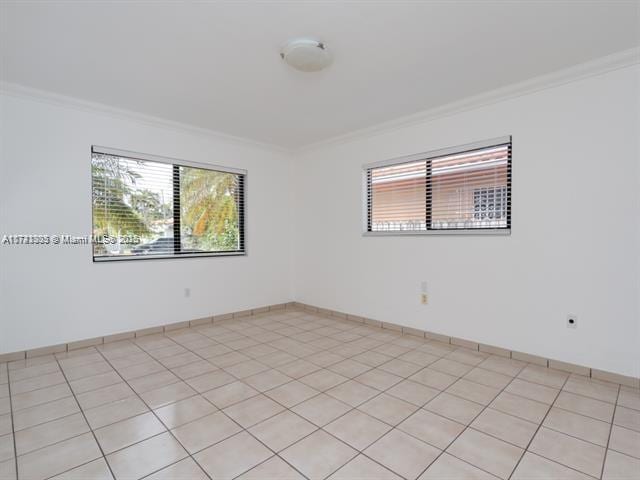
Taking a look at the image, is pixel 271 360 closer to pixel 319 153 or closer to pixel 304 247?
pixel 304 247

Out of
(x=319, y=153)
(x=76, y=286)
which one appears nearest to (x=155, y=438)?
(x=76, y=286)

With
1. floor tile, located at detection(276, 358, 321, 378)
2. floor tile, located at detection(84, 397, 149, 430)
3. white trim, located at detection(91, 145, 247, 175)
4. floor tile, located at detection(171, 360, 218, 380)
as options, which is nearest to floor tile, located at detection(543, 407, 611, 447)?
floor tile, located at detection(276, 358, 321, 378)

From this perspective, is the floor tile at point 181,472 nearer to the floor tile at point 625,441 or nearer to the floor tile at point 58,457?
the floor tile at point 58,457

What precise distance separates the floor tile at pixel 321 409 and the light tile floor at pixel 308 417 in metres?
0.01

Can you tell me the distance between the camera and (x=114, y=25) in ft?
6.96

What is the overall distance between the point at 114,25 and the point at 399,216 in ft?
10.3

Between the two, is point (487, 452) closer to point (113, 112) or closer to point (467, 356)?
point (467, 356)

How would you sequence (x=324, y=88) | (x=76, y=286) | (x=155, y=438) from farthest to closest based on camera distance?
(x=76, y=286), (x=324, y=88), (x=155, y=438)

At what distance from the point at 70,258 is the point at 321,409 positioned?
288 cm

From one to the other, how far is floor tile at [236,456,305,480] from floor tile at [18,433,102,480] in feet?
2.74

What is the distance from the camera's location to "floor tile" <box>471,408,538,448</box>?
1.89m

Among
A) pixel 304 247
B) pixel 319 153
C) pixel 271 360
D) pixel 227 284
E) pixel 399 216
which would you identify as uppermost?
pixel 319 153

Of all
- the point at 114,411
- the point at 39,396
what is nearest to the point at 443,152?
the point at 114,411

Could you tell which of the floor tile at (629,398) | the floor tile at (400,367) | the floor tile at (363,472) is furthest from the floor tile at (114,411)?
the floor tile at (629,398)
